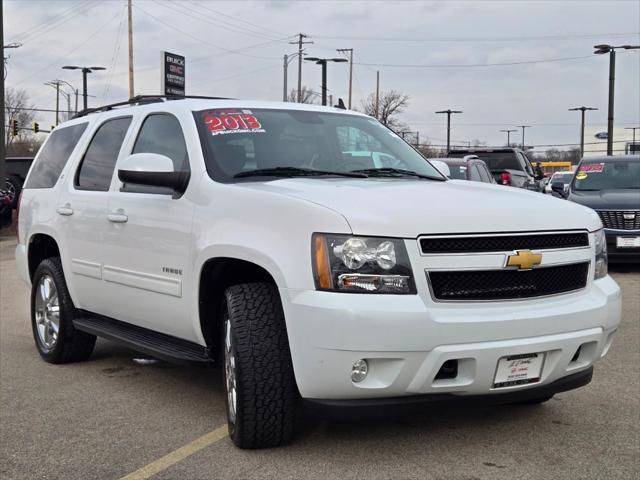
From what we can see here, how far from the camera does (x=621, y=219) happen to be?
1098cm

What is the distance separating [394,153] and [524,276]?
1767mm

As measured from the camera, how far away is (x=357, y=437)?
4.05 metres

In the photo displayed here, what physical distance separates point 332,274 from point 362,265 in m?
0.14

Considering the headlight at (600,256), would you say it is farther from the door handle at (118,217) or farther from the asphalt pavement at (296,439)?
the door handle at (118,217)

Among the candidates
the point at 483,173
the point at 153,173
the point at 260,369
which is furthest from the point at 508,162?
the point at 260,369

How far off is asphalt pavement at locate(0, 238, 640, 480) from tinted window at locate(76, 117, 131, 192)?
136 cm

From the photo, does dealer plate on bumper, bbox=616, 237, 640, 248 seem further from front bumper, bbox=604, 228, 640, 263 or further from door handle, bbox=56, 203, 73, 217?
door handle, bbox=56, 203, 73, 217

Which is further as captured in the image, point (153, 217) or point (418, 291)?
point (153, 217)

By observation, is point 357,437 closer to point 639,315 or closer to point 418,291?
point 418,291

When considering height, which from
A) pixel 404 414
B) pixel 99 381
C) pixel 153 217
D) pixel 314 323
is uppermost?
pixel 153 217

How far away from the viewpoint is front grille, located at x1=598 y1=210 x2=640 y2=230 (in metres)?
10.9

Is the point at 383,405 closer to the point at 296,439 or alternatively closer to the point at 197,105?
the point at 296,439

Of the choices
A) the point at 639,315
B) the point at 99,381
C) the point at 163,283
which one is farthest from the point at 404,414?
the point at 639,315

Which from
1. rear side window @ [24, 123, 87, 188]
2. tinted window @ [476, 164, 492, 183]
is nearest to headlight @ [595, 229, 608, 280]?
rear side window @ [24, 123, 87, 188]
